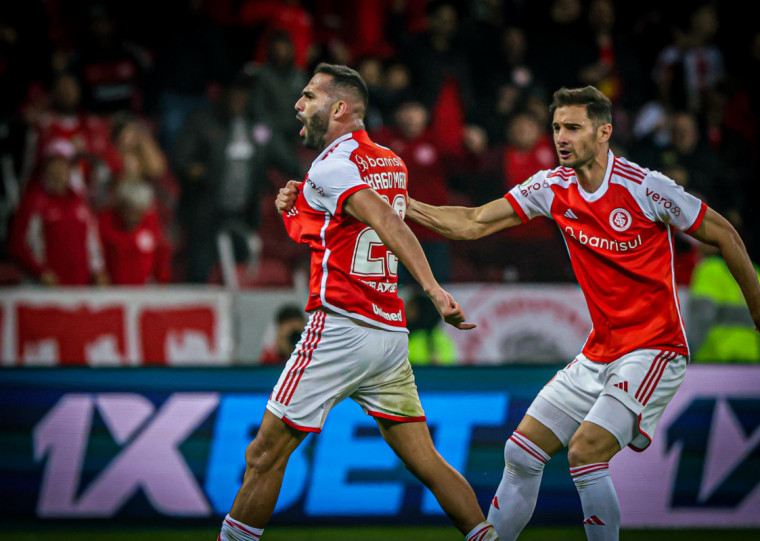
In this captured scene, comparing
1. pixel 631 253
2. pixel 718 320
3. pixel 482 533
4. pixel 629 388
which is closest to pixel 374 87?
pixel 718 320

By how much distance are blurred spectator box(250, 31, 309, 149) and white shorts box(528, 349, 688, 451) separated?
18.9ft

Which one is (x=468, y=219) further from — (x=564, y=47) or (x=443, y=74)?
(x=564, y=47)

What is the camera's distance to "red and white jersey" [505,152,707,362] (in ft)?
14.8

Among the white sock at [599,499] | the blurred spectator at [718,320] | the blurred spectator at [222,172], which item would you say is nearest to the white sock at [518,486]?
the white sock at [599,499]

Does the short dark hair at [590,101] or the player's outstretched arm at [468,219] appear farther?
the player's outstretched arm at [468,219]

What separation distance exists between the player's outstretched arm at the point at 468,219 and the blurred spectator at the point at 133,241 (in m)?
4.59

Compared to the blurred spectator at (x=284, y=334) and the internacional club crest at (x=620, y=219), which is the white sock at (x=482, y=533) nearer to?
the internacional club crest at (x=620, y=219)

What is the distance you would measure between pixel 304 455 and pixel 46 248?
3.95m

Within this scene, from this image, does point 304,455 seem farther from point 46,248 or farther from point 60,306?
point 46,248

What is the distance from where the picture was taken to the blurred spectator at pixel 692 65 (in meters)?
10.9

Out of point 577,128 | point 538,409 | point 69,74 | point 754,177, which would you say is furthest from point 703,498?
point 69,74

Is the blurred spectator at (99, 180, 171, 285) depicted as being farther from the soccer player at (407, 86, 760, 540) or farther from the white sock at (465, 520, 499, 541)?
the white sock at (465, 520, 499, 541)

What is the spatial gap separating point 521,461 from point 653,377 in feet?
2.47

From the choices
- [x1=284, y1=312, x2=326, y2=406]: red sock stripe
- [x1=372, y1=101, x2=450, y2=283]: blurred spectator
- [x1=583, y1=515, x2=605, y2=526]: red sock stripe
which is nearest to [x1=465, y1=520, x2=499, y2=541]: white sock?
[x1=583, y1=515, x2=605, y2=526]: red sock stripe
